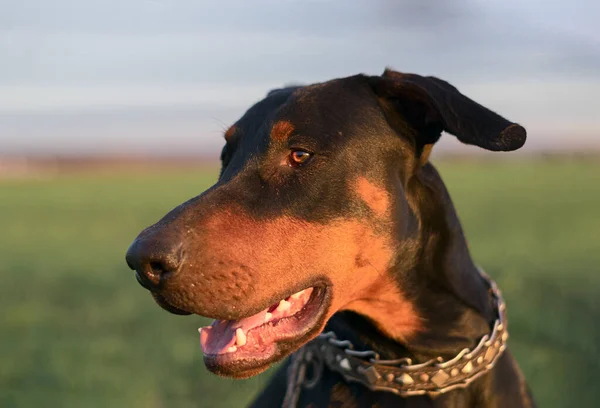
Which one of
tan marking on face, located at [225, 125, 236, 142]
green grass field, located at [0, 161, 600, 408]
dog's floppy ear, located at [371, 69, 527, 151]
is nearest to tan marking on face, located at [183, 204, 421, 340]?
dog's floppy ear, located at [371, 69, 527, 151]

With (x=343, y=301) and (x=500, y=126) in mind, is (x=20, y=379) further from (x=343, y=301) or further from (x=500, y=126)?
(x=500, y=126)

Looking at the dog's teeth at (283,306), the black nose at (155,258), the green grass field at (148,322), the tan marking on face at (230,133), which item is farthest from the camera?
the green grass field at (148,322)

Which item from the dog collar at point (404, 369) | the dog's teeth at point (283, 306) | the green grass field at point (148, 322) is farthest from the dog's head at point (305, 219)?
the green grass field at point (148, 322)

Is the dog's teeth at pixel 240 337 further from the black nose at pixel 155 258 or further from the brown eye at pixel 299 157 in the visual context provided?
the brown eye at pixel 299 157

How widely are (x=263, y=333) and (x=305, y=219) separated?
475 millimetres

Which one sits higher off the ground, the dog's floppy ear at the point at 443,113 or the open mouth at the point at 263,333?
the dog's floppy ear at the point at 443,113

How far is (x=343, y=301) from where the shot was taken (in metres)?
3.21

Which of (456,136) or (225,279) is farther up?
(456,136)

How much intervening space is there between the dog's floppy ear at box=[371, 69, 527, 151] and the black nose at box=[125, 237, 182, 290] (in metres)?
1.22

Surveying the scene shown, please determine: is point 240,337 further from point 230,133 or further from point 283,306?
point 230,133

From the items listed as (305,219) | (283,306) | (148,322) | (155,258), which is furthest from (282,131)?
(148,322)

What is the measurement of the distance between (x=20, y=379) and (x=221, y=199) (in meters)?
4.10

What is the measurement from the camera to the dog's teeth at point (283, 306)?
3.14 metres

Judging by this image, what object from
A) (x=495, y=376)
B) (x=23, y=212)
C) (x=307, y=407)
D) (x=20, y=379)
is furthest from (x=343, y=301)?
(x=23, y=212)
